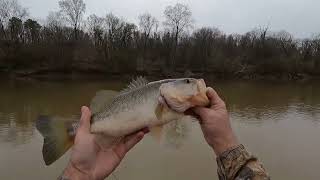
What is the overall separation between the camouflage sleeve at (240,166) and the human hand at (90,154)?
0.77 metres

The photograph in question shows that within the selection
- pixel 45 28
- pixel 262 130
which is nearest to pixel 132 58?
pixel 45 28

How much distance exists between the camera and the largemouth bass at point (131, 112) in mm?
2916

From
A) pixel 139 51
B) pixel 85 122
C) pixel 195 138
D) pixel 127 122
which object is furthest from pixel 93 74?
pixel 127 122

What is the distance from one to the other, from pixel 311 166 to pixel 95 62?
4824cm

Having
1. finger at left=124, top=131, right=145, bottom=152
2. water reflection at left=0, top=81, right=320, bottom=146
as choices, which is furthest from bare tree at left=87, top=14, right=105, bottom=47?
finger at left=124, top=131, right=145, bottom=152

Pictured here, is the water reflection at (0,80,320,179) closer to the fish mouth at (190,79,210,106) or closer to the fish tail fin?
the fish mouth at (190,79,210,106)

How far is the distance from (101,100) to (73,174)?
0.66 metres

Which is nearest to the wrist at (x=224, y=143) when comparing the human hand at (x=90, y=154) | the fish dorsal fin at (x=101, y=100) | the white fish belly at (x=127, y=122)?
the white fish belly at (x=127, y=122)

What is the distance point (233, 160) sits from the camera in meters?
2.63

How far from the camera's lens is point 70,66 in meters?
56.9

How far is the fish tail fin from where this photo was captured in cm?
309

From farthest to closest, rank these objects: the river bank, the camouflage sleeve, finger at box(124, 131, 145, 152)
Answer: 1. the river bank
2. finger at box(124, 131, 145, 152)
3. the camouflage sleeve

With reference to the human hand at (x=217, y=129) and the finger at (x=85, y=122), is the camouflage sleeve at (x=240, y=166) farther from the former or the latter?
the finger at (x=85, y=122)

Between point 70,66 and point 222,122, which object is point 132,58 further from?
point 222,122
